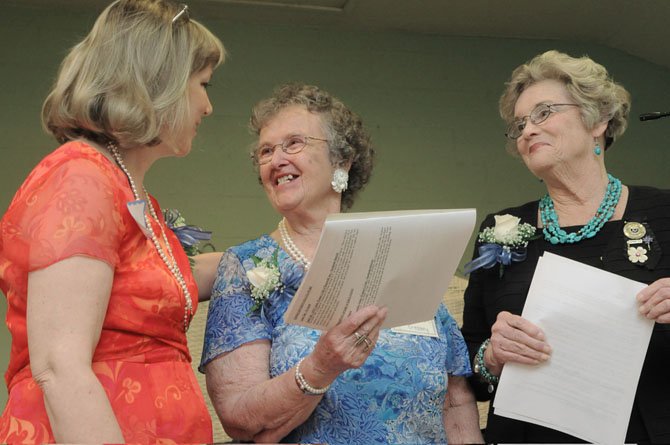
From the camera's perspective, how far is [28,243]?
1.68m

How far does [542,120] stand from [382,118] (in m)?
2.92

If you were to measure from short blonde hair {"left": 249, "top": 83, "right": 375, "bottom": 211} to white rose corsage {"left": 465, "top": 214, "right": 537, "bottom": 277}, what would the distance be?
466 millimetres

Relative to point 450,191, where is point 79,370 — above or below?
below

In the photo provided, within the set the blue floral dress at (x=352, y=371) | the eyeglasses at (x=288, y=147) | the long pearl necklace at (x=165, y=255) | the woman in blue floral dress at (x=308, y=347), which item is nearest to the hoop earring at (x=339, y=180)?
the woman in blue floral dress at (x=308, y=347)

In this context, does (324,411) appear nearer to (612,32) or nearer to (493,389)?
(493,389)

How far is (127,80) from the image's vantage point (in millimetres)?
1872

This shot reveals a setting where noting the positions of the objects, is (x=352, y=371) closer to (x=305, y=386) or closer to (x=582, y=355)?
(x=305, y=386)

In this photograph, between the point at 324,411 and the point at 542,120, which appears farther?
the point at 542,120

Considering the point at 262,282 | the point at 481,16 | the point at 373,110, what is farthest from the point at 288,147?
the point at 481,16

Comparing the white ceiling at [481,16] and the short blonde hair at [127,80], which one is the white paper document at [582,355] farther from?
the white ceiling at [481,16]

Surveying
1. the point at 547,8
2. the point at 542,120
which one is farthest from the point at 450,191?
the point at 542,120

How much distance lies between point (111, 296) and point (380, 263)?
0.55m

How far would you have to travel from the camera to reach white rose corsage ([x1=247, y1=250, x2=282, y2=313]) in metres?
2.40

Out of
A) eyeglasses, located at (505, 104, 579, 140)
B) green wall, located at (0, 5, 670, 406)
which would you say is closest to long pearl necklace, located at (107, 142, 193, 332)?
eyeglasses, located at (505, 104, 579, 140)
